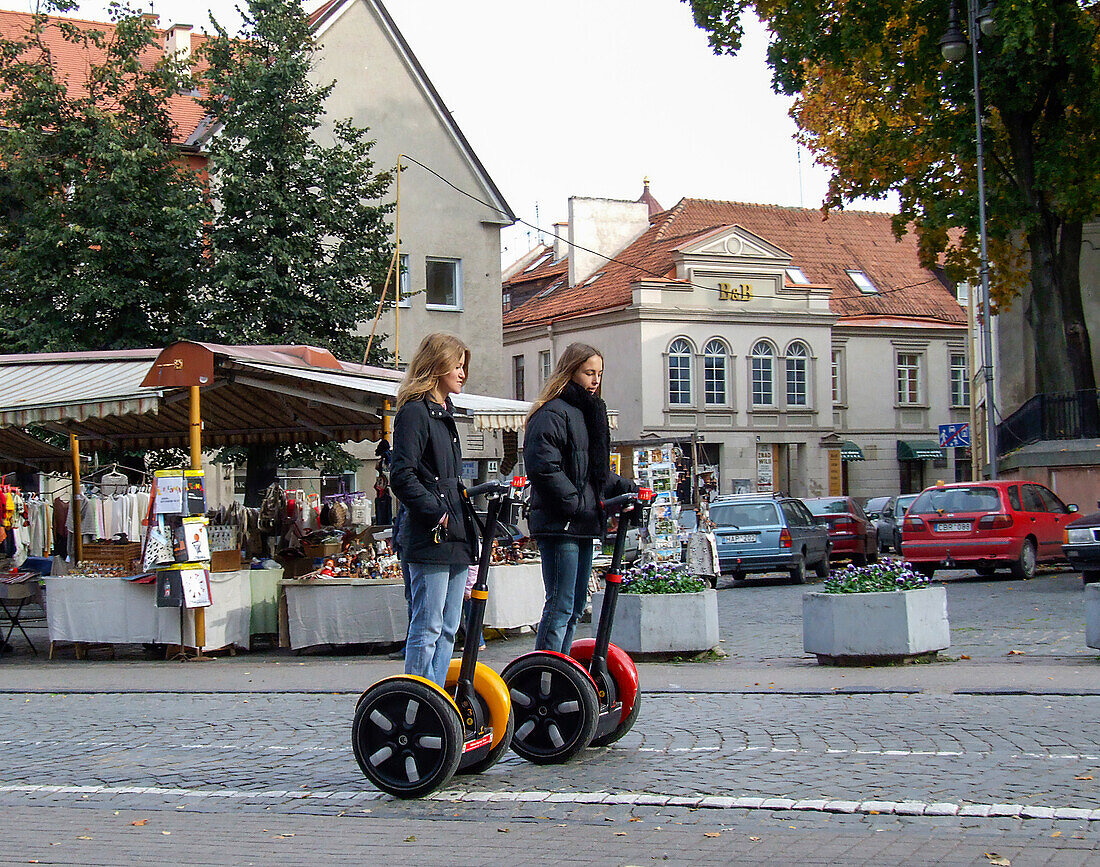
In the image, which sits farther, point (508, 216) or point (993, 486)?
point (508, 216)

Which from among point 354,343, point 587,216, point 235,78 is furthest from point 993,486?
point 587,216

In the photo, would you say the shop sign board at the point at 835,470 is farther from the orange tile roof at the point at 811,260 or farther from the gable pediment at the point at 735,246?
the gable pediment at the point at 735,246

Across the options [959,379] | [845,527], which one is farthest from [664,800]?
[959,379]

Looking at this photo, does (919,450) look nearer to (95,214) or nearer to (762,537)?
(762,537)

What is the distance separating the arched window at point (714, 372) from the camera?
4888 cm

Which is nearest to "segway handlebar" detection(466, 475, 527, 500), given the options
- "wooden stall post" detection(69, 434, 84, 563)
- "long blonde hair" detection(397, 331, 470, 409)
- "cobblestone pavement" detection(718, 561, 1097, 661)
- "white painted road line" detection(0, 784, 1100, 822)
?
"long blonde hair" detection(397, 331, 470, 409)

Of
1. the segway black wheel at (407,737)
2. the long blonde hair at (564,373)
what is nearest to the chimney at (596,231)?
the long blonde hair at (564,373)

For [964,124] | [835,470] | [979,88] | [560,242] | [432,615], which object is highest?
[560,242]

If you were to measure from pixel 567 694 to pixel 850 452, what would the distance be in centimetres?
4605

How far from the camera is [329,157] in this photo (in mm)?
26469

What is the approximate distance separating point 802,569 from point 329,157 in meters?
11.8

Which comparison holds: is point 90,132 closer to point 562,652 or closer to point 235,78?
point 235,78

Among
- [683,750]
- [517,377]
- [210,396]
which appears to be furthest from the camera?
[517,377]

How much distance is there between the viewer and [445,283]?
126ft
